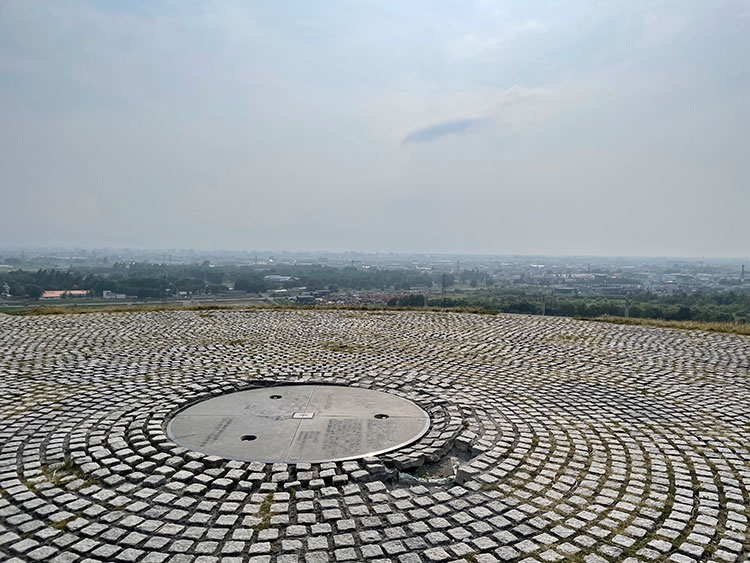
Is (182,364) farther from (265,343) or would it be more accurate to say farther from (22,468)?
(22,468)

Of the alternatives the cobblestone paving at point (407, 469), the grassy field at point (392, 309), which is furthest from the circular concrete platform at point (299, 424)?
the grassy field at point (392, 309)

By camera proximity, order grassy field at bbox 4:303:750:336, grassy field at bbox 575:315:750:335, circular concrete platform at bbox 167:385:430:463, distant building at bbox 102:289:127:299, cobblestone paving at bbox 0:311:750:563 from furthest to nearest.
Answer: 1. distant building at bbox 102:289:127:299
2. grassy field at bbox 4:303:750:336
3. grassy field at bbox 575:315:750:335
4. circular concrete platform at bbox 167:385:430:463
5. cobblestone paving at bbox 0:311:750:563

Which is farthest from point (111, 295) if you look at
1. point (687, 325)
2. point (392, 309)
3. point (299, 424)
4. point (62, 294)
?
point (687, 325)

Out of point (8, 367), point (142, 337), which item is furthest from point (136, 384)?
point (142, 337)

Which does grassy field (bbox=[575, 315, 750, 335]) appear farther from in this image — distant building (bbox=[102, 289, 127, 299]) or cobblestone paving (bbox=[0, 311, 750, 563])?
distant building (bbox=[102, 289, 127, 299])

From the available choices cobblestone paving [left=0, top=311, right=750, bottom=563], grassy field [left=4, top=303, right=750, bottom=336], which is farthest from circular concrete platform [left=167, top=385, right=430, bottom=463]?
grassy field [left=4, top=303, right=750, bottom=336]

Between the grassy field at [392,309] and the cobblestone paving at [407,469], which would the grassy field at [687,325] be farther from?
the cobblestone paving at [407,469]

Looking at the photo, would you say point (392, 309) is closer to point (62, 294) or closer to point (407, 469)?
point (407, 469)
